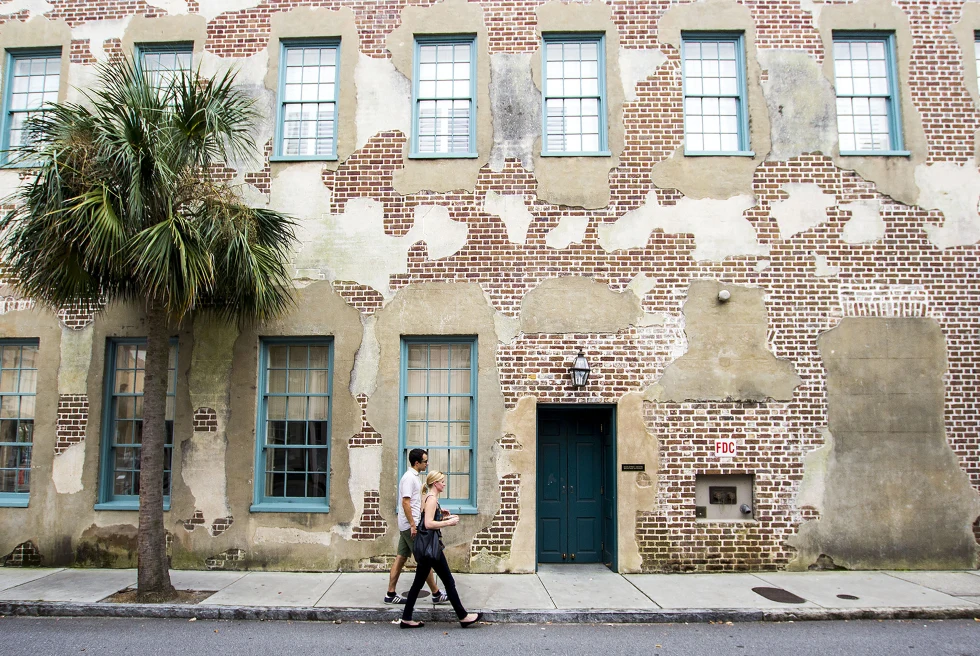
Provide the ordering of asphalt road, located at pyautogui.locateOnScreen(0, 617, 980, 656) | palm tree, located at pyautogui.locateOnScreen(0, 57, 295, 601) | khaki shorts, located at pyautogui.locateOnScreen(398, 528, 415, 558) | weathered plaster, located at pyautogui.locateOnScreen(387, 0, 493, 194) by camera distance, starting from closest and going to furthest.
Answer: asphalt road, located at pyautogui.locateOnScreen(0, 617, 980, 656)
palm tree, located at pyautogui.locateOnScreen(0, 57, 295, 601)
khaki shorts, located at pyautogui.locateOnScreen(398, 528, 415, 558)
weathered plaster, located at pyautogui.locateOnScreen(387, 0, 493, 194)

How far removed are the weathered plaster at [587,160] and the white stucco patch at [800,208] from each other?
2.43 metres

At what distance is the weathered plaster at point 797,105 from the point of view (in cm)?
958

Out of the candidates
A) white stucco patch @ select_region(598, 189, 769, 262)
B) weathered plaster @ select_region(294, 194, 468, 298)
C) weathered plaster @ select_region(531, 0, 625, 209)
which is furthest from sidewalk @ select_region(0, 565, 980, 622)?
weathered plaster @ select_region(531, 0, 625, 209)

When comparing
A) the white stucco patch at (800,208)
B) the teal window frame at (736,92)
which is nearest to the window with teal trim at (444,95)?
the teal window frame at (736,92)

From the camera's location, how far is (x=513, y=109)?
970cm

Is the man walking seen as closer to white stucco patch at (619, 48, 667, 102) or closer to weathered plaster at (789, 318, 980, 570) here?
weathered plaster at (789, 318, 980, 570)

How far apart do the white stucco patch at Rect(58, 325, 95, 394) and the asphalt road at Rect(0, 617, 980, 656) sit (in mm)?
3458

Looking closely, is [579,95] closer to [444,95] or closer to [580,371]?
[444,95]

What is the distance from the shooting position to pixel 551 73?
32.6 feet

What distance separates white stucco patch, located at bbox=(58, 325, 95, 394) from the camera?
959 centimetres

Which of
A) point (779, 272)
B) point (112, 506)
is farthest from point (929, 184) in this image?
Result: point (112, 506)

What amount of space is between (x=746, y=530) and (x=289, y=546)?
20.3ft

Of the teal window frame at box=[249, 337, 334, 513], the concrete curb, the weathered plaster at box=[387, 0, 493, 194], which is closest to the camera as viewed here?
the concrete curb

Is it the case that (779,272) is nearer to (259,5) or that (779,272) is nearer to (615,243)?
(615,243)
